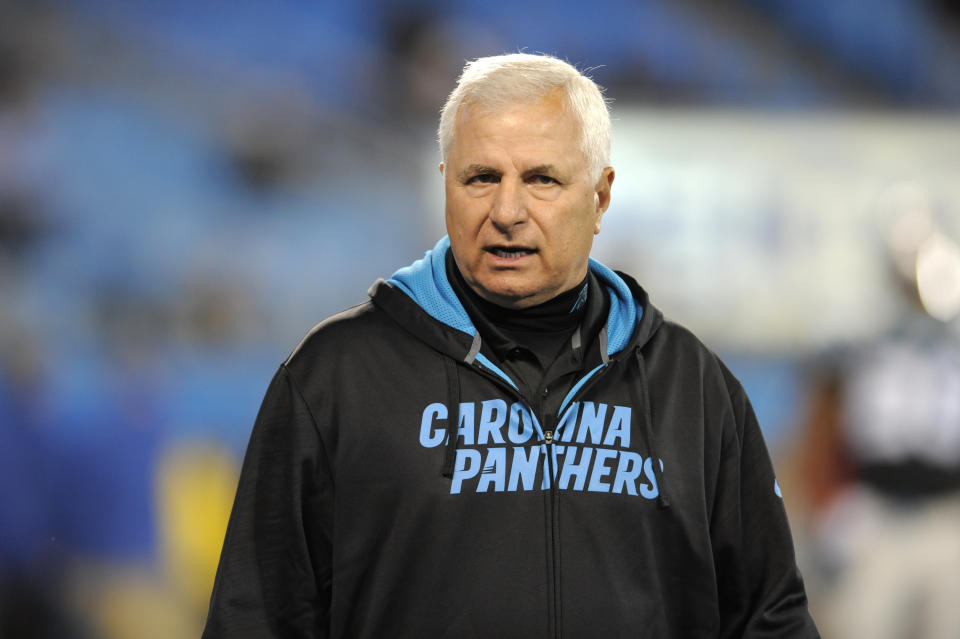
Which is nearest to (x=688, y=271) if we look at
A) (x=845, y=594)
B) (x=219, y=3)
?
(x=845, y=594)

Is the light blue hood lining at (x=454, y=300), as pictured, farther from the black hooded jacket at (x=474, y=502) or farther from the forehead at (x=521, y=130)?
the forehead at (x=521, y=130)

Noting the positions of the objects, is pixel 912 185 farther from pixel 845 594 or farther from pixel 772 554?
pixel 772 554

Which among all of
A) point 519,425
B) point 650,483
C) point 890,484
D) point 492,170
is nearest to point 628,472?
point 650,483

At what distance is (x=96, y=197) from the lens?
290cm

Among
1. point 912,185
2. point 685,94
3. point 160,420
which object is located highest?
point 685,94

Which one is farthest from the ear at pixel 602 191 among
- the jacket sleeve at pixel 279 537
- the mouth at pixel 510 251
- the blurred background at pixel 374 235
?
the blurred background at pixel 374 235

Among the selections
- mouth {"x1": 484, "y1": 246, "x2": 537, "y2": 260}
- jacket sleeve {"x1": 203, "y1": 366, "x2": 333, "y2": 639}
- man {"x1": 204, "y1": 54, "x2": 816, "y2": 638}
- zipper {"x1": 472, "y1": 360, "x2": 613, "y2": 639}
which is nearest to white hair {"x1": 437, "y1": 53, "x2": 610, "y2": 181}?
man {"x1": 204, "y1": 54, "x2": 816, "y2": 638}

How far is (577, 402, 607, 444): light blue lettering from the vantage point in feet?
4.01

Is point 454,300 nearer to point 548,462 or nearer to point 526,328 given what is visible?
point 526,328

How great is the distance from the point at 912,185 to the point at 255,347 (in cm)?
200

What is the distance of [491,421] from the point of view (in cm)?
121

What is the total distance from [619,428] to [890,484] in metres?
2.11

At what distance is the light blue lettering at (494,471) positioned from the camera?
3.86 ft

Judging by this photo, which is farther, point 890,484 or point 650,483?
point 890,484
